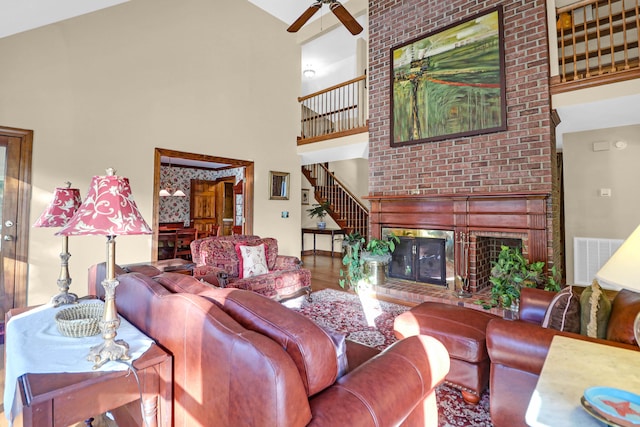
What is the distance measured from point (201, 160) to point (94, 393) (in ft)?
13.7

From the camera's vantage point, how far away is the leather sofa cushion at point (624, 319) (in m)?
1.38

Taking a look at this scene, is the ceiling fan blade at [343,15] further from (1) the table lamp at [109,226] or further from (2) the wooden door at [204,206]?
(2) the wooden door at [204,206]

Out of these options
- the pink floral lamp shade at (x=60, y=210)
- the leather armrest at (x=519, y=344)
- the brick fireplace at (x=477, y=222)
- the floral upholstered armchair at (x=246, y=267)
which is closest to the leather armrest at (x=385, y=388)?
the leather armrest at (x=519, y=344)

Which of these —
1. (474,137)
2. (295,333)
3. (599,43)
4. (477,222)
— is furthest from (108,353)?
(599,43)

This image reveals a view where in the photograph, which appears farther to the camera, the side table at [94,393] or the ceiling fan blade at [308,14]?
the ceiling fan blade at [308,14]

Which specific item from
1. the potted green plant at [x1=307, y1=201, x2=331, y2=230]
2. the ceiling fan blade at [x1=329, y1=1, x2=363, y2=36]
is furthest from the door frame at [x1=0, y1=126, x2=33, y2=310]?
the potted green plant at [x1=307, y1=201, x2=331, y2=230]

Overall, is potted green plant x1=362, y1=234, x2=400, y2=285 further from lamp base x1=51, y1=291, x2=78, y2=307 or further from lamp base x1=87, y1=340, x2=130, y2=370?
lamp base x1=87, y1=340, x2=130, y2=370

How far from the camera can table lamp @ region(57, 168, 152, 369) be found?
1.14 metres

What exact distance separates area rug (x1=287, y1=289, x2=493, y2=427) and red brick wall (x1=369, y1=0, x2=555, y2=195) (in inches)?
70.5

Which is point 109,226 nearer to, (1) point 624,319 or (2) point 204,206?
(1) point 624,319

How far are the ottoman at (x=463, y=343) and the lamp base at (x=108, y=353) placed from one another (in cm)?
176

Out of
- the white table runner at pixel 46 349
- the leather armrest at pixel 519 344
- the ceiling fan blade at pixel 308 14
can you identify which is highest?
the ceiling fan blade at pixel 308 14

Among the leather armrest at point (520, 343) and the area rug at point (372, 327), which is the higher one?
the leather armrest at point (520, 343)

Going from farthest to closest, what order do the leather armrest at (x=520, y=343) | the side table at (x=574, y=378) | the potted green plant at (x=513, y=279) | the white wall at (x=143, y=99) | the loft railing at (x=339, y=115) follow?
the loft railing at (x=339, y=115)
the white wall at (x=143, y=99)
the potted green plant at (x=513, y=279)
the leather armrest at (x=520, y=343)
the side table at (x=574, y=378)
